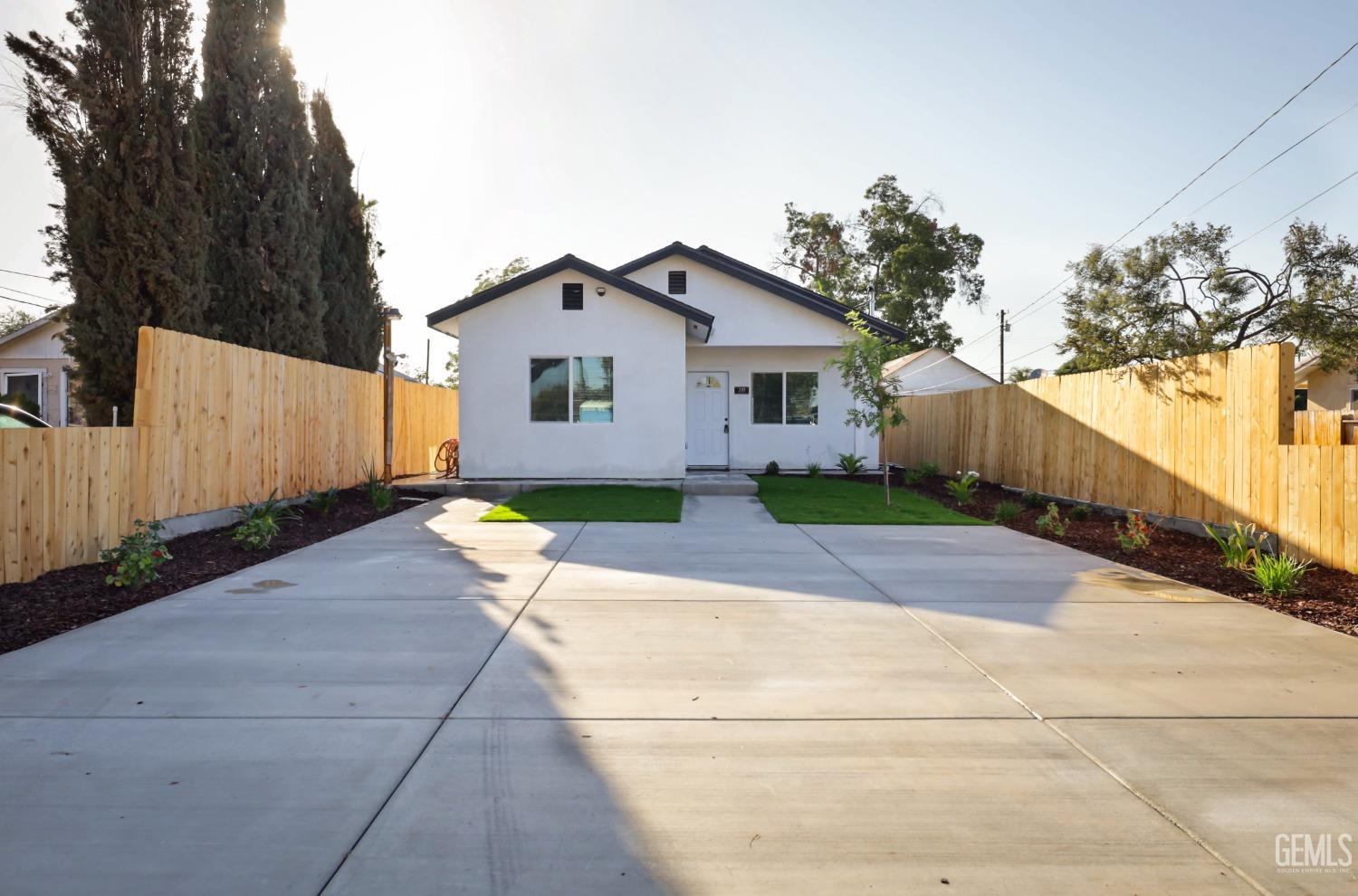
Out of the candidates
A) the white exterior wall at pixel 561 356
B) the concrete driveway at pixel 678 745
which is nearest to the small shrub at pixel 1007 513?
the concrete driveway at pixel 678 745

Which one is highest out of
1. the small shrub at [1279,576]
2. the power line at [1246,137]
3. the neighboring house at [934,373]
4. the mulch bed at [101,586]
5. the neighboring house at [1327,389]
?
the power line at [1246,137]

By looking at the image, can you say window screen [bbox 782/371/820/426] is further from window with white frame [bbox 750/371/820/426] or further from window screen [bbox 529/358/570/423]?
window screen [bbox 529/358/570/423]

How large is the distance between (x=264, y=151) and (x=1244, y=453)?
1467 cm

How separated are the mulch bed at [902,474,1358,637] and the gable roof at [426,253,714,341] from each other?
21.6ft

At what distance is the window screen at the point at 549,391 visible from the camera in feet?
49.2

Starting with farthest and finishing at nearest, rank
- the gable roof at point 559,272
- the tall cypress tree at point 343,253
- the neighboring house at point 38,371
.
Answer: the neighboring house at point 38,371
the tall cypress tree at point 343,253
the gable roof at point 559,272

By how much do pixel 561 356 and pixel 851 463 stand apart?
7233 millimetres

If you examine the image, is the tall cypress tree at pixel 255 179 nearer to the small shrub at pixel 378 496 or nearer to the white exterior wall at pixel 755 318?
the small shrub at pixel 378 496

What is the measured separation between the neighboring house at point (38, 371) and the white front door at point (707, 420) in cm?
1793

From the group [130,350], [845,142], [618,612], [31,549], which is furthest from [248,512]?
[845,142]

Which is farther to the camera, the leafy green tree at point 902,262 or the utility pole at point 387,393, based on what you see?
the leafy green tree at point 902,262

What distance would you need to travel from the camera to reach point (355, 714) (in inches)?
150

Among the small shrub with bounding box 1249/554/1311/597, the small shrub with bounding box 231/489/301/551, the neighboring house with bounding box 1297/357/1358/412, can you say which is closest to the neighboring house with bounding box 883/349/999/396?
the neighboring house with bounding box 1297/357/1358/412

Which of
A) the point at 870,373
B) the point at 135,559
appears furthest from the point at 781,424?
the point at 135,559
